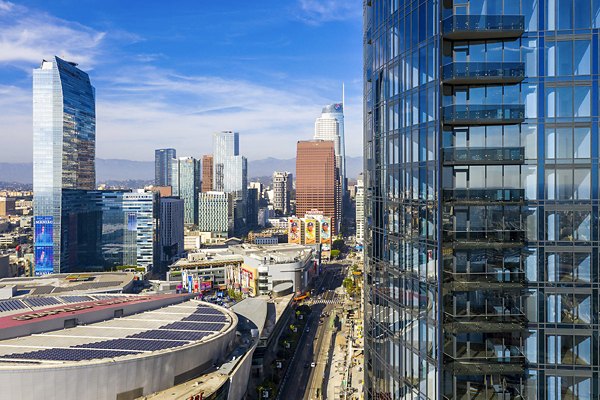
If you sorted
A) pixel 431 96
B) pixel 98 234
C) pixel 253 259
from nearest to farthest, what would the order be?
1. pixel 431 96
2. pixel 253 259
3. pixel 98 234

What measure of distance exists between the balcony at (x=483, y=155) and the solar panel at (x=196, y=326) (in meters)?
40.2

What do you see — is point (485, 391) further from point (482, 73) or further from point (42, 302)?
point (42, 302)

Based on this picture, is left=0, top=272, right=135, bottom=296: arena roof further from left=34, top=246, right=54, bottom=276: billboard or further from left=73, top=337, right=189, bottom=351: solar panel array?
left=73, top=337, right=189, bottom=351: solar panel array

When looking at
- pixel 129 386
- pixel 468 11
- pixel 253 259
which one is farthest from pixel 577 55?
pixel 253 259

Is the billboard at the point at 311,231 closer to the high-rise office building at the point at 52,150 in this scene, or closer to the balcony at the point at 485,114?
the high-rise office building at the point at 52,150

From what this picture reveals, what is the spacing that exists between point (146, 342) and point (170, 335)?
330 centimetres

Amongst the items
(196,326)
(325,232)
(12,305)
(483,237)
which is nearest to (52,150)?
(12,305)

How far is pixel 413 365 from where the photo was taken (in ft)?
57.3

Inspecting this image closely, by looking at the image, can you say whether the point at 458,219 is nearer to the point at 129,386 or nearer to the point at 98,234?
the point at 129,386

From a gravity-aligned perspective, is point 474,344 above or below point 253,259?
above

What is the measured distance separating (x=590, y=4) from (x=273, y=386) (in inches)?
2130

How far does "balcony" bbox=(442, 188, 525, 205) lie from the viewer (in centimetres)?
1573

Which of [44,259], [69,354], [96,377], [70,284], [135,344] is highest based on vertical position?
[69,354]

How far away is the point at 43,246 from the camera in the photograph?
13162 cm
